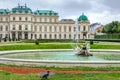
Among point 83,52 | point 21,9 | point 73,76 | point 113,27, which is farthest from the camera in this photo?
point 113,27

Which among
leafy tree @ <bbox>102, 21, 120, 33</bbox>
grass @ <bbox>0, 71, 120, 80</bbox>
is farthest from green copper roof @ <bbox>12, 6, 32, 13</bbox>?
grass @ <bbox>0, 71, 120, 80</bbox>

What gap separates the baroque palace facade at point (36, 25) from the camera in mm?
88562

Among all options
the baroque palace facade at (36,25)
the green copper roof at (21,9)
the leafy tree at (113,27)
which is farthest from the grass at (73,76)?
the leafy tree at (113,27)

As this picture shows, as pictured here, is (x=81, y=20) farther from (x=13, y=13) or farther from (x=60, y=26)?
(x=13, y=13)

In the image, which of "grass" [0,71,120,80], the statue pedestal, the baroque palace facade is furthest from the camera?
the baroque palace facade

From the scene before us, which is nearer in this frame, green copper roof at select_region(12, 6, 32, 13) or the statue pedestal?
the statue pedestal

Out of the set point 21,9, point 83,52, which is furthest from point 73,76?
point 21,9

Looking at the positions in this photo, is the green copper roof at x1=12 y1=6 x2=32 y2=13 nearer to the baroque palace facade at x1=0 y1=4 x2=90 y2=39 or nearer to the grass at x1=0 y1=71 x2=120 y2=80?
the baroque palace facade at x1=0 y1=4 x2=90 y2=39

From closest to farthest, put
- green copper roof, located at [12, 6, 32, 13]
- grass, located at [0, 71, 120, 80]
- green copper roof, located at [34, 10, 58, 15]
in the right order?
grass, located at [0, 71, 120, 80], green copper roof, located at [12, 6, 32, 13], green copper roof, located at [34, 10, 58, 15]

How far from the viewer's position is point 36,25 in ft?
305

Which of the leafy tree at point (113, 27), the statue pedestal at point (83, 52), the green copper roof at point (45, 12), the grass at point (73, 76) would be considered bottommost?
the grass at point (73, 76)

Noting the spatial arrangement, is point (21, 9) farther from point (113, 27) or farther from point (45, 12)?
point (113, 27)

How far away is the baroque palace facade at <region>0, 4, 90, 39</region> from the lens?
88.6 meters

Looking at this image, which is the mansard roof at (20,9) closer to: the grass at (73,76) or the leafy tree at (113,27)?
the leafy tree at (113,27)
